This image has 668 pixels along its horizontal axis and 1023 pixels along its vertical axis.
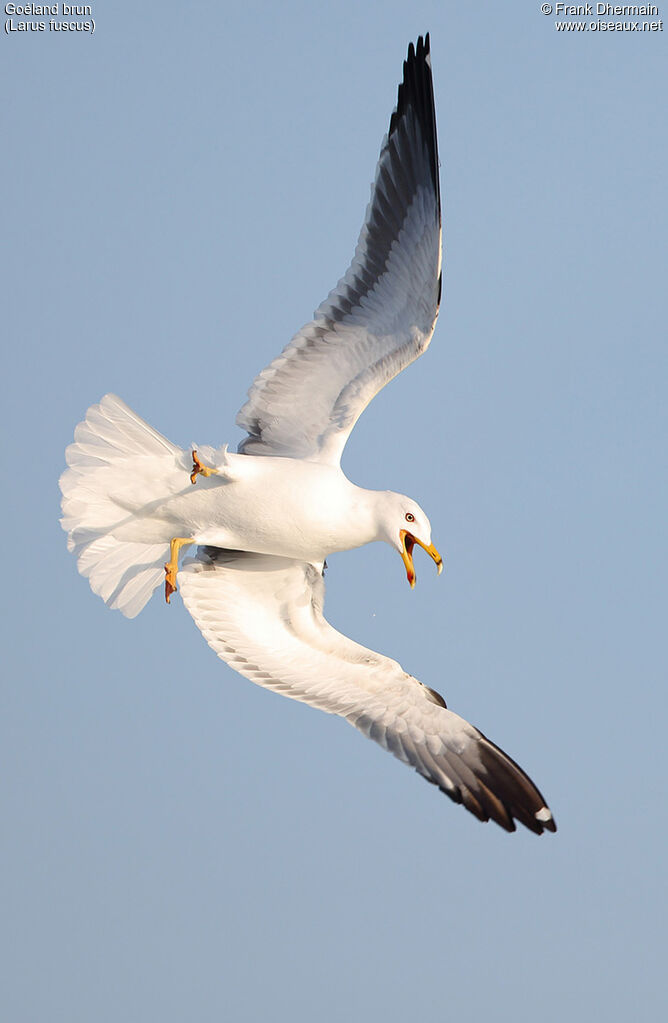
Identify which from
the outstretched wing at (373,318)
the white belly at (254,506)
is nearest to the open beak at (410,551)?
the white belly at (254,506)

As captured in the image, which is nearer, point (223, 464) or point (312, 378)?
point (223, 464)

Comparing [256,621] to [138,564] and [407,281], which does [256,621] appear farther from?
[407,281]

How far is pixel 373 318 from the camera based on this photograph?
821 centimetres

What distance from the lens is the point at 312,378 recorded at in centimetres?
823

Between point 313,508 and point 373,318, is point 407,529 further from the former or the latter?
point 373,318

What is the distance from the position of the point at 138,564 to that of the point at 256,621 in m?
0.83

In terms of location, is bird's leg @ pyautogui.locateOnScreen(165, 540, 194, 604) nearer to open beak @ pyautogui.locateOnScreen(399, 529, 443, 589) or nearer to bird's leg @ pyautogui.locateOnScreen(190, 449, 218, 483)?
bird's leg @ pyautogui.locateOnScreen(190, 449, 218, 483)

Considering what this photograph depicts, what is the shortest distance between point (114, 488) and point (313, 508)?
1.21 meters

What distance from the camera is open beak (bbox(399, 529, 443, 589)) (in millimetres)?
7652

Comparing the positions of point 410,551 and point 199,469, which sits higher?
point 199,469

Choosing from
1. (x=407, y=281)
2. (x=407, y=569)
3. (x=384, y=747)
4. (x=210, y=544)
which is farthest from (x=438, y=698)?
(x=407, y=281)

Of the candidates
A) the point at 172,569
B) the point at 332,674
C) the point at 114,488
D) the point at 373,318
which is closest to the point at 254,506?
the point at 172,569

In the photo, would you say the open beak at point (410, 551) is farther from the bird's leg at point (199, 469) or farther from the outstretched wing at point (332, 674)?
the bird's leg at point (199, 469)

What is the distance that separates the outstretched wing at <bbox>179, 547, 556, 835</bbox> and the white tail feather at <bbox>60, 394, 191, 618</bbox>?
18.3 inches
